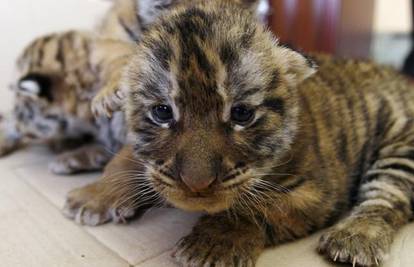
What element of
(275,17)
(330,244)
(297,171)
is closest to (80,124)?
(297,171)

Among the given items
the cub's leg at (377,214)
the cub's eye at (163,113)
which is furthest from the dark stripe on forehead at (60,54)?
the cub's leg at (377,214)

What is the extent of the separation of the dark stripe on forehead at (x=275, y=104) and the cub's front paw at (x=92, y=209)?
0.54 m

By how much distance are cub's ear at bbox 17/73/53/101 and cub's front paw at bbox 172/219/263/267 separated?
1.01m

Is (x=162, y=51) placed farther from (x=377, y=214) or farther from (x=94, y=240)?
(x=377, y=214)

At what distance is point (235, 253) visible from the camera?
3.86 feet

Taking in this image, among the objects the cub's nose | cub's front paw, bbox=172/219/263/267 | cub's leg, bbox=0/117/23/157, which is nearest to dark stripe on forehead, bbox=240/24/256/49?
the cub's nose

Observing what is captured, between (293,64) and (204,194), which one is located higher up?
(293,64)

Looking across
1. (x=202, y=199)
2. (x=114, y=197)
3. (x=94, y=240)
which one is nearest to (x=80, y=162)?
(x=114, y=197)

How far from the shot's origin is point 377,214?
1376mm

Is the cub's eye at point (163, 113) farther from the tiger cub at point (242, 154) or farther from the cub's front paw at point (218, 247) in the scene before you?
the cub's front paw at point (218, 247)

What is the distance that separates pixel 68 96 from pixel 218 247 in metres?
1.11

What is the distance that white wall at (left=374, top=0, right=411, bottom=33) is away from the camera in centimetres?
468

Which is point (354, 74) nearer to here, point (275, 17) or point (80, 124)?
point (80, 124)

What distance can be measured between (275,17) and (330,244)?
2.59m
